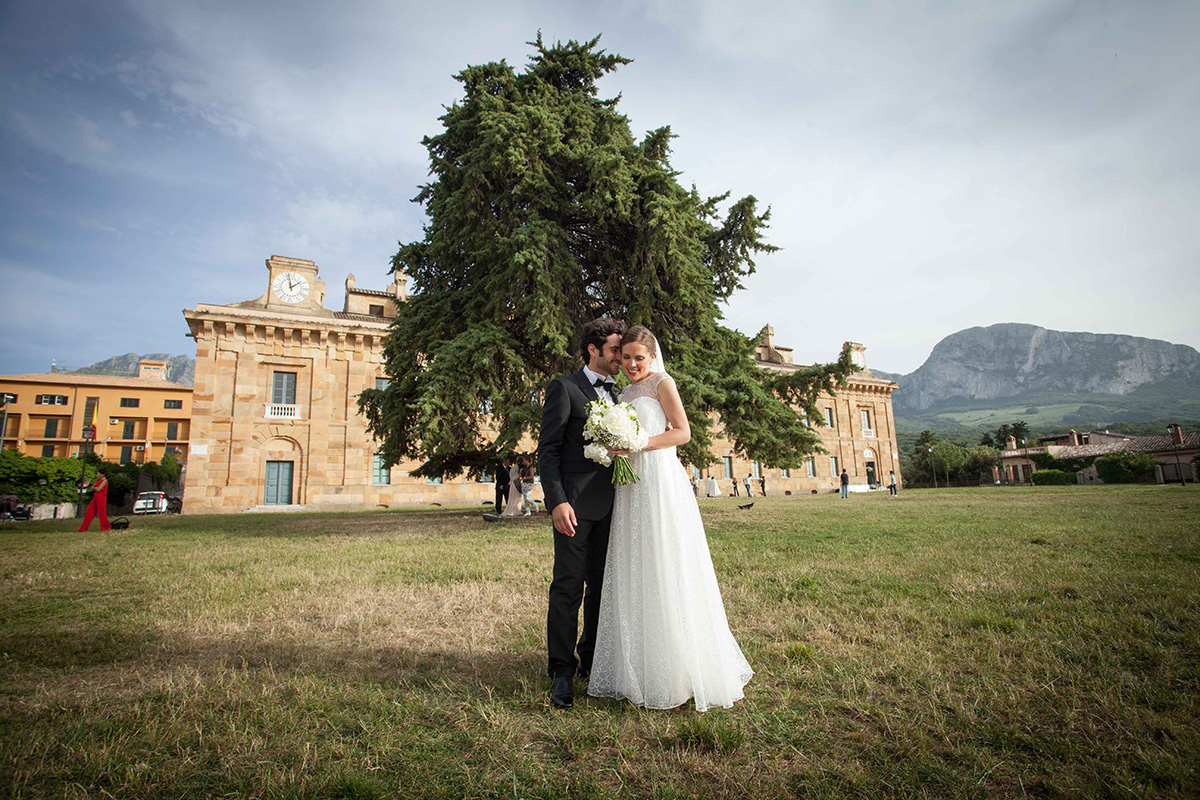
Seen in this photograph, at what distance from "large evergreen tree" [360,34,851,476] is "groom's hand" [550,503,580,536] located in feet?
28.6

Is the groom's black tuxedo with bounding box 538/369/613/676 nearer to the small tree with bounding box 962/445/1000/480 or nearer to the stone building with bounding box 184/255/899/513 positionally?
the stone building with bounding box 184/255/899/513

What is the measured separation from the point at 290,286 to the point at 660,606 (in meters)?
30.7

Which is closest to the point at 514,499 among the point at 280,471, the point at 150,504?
the point at 280,471

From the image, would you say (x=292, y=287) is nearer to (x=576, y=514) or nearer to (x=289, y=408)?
(x=289, y=408)

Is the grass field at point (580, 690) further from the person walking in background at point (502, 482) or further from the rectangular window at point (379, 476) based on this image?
the rectangular window at point (379, 476)

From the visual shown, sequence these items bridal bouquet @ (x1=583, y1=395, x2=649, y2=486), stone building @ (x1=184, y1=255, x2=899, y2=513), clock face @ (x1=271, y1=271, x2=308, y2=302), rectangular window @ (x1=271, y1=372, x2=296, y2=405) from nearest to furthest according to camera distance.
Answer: bridal bouquet @ (x1=583, y1=395, x2=649, y2=486) < stone building @ (x1=184, y1=255, x2=899, y2=513) < rectangular window @ (x1=271, y1=372, x2=296, y2=405) < clock face @ (x1=271, y1=271, x2=308, y2=302)

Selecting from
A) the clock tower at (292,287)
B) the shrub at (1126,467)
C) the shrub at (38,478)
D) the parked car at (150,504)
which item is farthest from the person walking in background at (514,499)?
the shrub at (1126,467)

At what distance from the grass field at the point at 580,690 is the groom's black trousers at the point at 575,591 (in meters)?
0.27

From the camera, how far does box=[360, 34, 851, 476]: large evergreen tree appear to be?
1217 cm

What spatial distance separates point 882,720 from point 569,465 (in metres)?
1.93

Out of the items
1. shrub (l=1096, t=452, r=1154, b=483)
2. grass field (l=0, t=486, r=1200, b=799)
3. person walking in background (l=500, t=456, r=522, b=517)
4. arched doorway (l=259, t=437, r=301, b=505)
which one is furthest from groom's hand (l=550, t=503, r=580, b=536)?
shrub (l=1096, t=452, r=1154, b=483)

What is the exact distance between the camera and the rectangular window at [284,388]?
26391 millimetres

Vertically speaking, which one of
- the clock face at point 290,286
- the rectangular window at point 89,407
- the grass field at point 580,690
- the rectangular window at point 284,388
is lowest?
the grass field at point 580,690

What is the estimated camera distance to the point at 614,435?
116 inches
